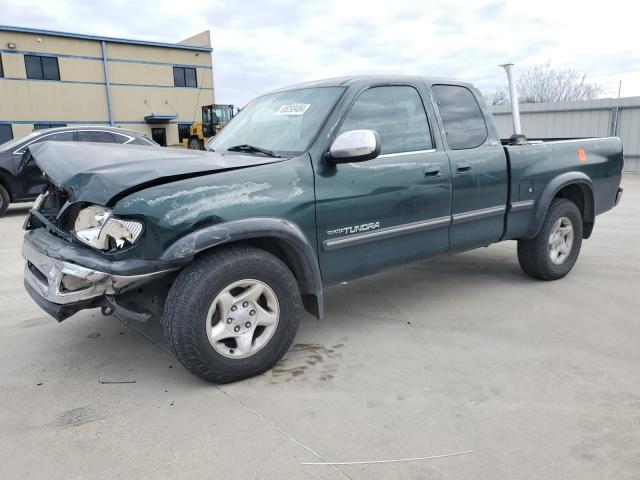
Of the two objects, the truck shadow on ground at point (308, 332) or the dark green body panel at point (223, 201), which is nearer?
the dark green body panel at point (223, 201)

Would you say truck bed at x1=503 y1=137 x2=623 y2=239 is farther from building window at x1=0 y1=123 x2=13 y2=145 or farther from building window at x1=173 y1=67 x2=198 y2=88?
building window at x1=173 y1=67 x2=198 y2=88

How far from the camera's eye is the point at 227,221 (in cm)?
290

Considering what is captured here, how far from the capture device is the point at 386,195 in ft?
11.9

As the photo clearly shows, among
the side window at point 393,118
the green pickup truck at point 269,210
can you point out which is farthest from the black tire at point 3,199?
the side window at point 393,118

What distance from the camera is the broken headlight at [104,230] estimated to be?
2.75 m

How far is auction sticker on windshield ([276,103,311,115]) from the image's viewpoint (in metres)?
3.72

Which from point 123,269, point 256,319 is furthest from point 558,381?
point 123,269

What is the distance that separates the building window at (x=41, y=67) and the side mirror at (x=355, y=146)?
2964 cm

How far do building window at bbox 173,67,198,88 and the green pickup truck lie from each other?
101 feet

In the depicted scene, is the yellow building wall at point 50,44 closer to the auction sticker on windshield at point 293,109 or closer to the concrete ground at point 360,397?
the concrete ground at point 360,397

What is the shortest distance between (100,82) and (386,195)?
30.1 meters

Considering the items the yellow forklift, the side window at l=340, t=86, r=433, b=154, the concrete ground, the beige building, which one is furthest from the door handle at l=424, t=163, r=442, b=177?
the beige building

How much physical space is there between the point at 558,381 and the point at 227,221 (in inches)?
86.7

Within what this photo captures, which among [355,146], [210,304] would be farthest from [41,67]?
[210,304]
